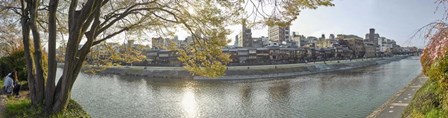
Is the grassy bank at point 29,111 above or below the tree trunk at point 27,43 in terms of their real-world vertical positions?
below

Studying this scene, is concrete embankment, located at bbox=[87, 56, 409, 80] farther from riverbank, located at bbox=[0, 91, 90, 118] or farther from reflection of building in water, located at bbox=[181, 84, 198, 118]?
riverbank, located at bbox=[0, 91, 90, 118]

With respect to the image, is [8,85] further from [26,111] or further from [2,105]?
[26,111]

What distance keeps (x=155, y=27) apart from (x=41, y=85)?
3259 mm

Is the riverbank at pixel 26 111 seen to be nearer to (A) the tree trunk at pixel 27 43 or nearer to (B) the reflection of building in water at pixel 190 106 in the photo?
(A) the tree trunk at pixel 27 43

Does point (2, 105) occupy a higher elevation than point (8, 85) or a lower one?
lower

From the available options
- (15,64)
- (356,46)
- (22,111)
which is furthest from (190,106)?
(356,46)

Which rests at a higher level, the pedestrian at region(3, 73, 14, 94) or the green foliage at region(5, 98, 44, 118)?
the pedestrian at region(3, 73, 14, 94)

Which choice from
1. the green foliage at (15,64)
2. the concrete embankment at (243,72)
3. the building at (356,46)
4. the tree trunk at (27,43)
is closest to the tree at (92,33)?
the tree trunk at (27,43)

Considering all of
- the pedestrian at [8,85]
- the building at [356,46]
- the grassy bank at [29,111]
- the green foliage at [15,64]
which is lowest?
the grassy bank at [29,111]

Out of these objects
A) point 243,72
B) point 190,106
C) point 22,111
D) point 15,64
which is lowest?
point 190,106

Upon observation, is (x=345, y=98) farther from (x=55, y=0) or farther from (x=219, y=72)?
(x=55, y=0)

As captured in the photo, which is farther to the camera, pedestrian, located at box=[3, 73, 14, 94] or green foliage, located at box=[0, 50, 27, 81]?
green foliage, located at box=[0, 50, 27, 81]

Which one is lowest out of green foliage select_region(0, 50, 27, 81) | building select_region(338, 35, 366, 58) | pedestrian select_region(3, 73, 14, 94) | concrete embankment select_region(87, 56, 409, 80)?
concrete embankment select_region(87, 56, 409, 80)

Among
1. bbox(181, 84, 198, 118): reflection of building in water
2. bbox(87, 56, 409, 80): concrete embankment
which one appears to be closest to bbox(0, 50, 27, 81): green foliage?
bbox(181, 84, 198, 118): reflection of building in water
